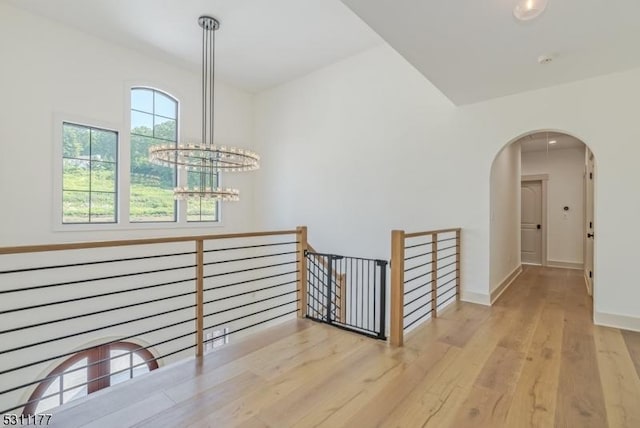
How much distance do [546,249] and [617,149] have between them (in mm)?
4528

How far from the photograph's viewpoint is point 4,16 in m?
3.96

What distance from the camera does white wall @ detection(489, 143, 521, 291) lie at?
412 centimetres

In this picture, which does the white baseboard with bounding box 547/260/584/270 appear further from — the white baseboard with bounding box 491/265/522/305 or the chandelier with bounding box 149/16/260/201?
the chandelier with bounding box 149/16/260/201

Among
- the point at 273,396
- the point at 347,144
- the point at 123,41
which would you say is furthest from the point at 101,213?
the point at 273,396

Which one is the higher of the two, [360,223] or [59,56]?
[59,56]

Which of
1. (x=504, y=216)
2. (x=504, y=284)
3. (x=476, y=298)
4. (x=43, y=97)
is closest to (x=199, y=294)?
(x=476, y=298)

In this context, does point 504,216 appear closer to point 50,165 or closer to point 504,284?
point 504,284

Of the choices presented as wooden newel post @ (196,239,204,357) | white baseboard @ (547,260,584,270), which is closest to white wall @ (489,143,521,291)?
white baseboard @ (547,260,584,270)

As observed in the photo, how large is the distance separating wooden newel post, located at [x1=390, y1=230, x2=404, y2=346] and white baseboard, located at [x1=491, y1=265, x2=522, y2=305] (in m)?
1.90

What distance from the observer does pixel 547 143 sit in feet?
20.8

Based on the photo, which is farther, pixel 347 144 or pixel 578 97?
pixel 347 144

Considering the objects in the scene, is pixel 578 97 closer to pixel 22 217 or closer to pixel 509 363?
pixel 509 363

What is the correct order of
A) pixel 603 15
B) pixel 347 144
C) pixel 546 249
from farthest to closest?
pixel 546 249
pixel 347 144
pixel 603 15

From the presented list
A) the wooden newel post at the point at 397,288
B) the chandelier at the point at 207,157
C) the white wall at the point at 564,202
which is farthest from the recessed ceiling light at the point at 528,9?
the white wall at the point at 564,202
